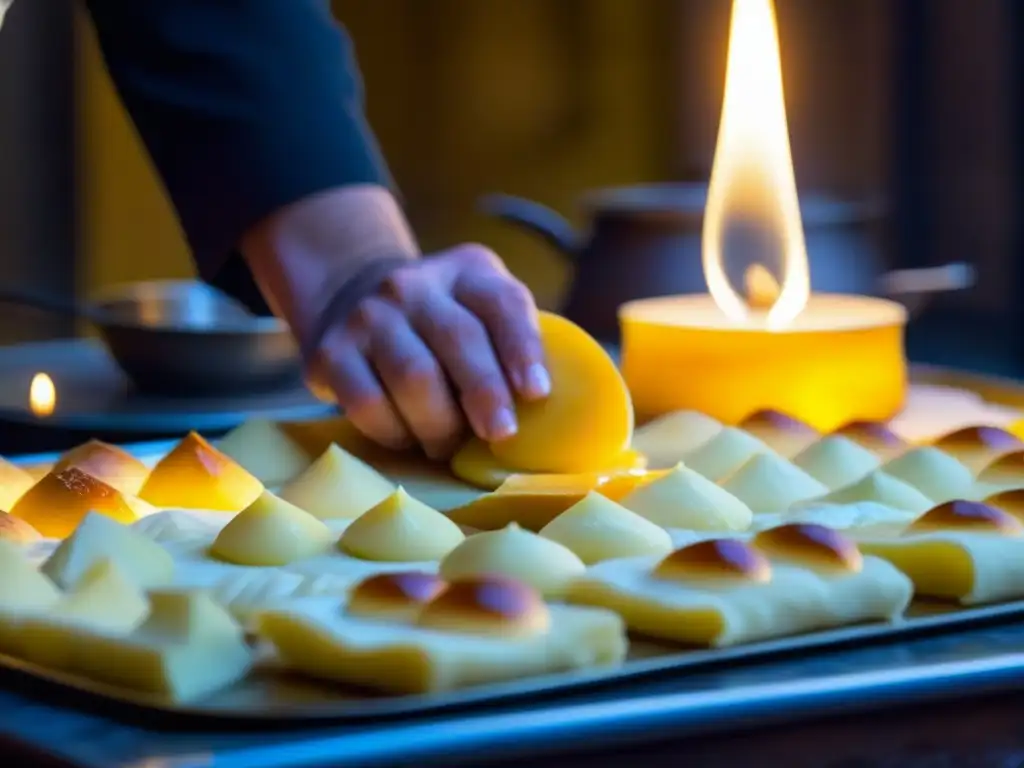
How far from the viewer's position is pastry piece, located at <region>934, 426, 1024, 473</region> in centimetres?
79

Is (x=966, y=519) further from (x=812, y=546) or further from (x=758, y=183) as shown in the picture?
(x=758, y=183)

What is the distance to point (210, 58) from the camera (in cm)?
112

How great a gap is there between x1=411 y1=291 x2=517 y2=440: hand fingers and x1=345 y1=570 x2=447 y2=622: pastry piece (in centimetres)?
27

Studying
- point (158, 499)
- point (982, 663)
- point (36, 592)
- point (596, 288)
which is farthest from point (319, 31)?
point (982, 663)

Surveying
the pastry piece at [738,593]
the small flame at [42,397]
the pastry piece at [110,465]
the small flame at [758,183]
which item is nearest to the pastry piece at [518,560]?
the pastry piece at [738,593]

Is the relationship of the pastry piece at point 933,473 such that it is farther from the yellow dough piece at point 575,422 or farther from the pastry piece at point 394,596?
the pastry piece at point 394,596

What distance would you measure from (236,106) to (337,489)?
17.5 inches

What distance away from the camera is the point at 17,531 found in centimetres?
65

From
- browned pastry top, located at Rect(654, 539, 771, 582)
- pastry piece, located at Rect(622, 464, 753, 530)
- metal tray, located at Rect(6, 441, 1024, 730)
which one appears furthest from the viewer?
pastry piece, located at Rect(622, 464, 753, 530)

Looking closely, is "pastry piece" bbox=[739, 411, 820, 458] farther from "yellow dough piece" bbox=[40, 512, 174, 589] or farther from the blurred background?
the blurred background

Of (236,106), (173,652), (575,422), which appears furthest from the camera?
(236,106)

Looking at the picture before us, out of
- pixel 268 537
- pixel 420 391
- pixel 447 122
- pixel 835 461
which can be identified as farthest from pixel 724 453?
pixel 447 122

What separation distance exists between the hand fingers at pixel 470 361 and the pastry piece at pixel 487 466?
0.4 inches

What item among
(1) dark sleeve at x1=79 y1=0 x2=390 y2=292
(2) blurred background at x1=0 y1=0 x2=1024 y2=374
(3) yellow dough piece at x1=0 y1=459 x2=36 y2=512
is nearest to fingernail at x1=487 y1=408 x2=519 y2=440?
(3) yellow dough piece at x1=0 y1=459 x2=36 y2=512
